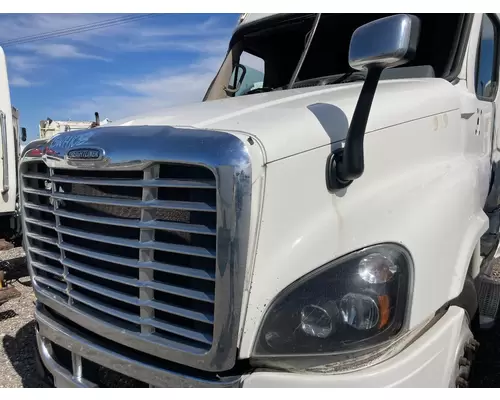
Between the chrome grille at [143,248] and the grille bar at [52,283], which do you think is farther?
the grille bar at [52,283]

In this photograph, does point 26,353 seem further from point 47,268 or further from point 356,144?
point 356,144

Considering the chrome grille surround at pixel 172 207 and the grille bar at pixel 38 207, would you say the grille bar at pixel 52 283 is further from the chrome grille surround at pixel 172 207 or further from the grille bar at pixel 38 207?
the grille bar at pixel 38 207

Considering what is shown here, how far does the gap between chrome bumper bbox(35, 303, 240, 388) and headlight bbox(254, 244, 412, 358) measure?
9.6 inches

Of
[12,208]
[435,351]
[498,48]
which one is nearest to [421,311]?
[435,351]

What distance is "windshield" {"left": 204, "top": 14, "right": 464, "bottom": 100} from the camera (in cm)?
303

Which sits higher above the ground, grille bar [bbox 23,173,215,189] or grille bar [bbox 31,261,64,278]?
grille bar [bbox 23,173,215,189]

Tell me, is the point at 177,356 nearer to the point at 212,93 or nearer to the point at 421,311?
the point at 421,311

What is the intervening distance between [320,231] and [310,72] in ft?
6.04

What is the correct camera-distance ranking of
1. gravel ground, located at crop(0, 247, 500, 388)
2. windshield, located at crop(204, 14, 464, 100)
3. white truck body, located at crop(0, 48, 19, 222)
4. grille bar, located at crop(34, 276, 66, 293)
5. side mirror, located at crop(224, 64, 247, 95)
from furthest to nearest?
white truck body, located at crop(0, 48, 19, 222)
side mirror, located at crop(224, 64, 247, 95)
gravel ground, located at crop(0, 247, 500, 388)
windshield, located at crop(204, 14, 464, 100)
grille bar, located at crop(34, 276, 66, 293)

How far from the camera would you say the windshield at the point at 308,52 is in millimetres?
3033

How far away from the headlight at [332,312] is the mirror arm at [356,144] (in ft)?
1.07

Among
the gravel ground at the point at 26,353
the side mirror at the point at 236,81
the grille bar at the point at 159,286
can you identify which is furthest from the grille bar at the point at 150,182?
the side mirror at the point at 236,81

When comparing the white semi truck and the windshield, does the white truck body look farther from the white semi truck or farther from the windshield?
the white semi truck

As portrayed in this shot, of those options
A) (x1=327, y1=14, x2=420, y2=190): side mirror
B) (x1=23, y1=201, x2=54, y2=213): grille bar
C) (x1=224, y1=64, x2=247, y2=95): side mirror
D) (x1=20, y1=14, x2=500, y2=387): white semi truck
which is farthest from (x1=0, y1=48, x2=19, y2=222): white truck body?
(x1=327, y1=14, x2=420, y2=190): side mirror
